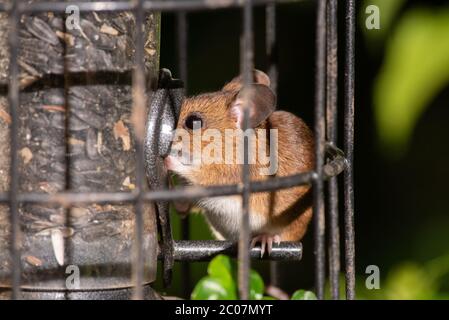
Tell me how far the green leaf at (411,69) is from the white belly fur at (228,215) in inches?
27.7

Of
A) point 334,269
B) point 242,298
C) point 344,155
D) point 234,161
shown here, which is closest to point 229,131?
point 234,161

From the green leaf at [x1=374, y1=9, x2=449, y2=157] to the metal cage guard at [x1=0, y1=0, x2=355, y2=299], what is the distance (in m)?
0.76

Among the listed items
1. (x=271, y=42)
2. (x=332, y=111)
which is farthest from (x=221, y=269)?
(x=271, y=42)

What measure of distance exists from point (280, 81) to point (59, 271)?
2745 mm

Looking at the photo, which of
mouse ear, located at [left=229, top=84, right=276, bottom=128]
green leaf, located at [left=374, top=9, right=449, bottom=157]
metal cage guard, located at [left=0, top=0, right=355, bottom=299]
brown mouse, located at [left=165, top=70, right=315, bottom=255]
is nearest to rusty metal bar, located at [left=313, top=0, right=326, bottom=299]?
metal cage guard, located at [left=0, top=0, right=355, bottom=299]

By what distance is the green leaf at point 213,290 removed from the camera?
252 centimetres

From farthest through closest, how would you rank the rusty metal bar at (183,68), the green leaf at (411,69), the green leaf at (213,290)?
the rusty metal bar at (183,68), the green leaf at (411,69), the green leaf at (213,290)

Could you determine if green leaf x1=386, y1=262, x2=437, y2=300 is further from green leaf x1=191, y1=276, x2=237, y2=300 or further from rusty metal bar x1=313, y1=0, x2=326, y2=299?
green leaf x1=191, y1=276, x2=237, y2=300

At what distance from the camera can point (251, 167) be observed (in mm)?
3838

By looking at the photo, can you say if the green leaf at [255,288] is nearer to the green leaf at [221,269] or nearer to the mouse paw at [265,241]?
the green leaf at [221,269]

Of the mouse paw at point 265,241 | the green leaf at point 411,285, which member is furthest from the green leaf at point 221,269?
the green leaf at point 411,285

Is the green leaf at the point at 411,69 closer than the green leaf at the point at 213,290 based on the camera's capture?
No

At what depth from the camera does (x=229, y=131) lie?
3.97 m
